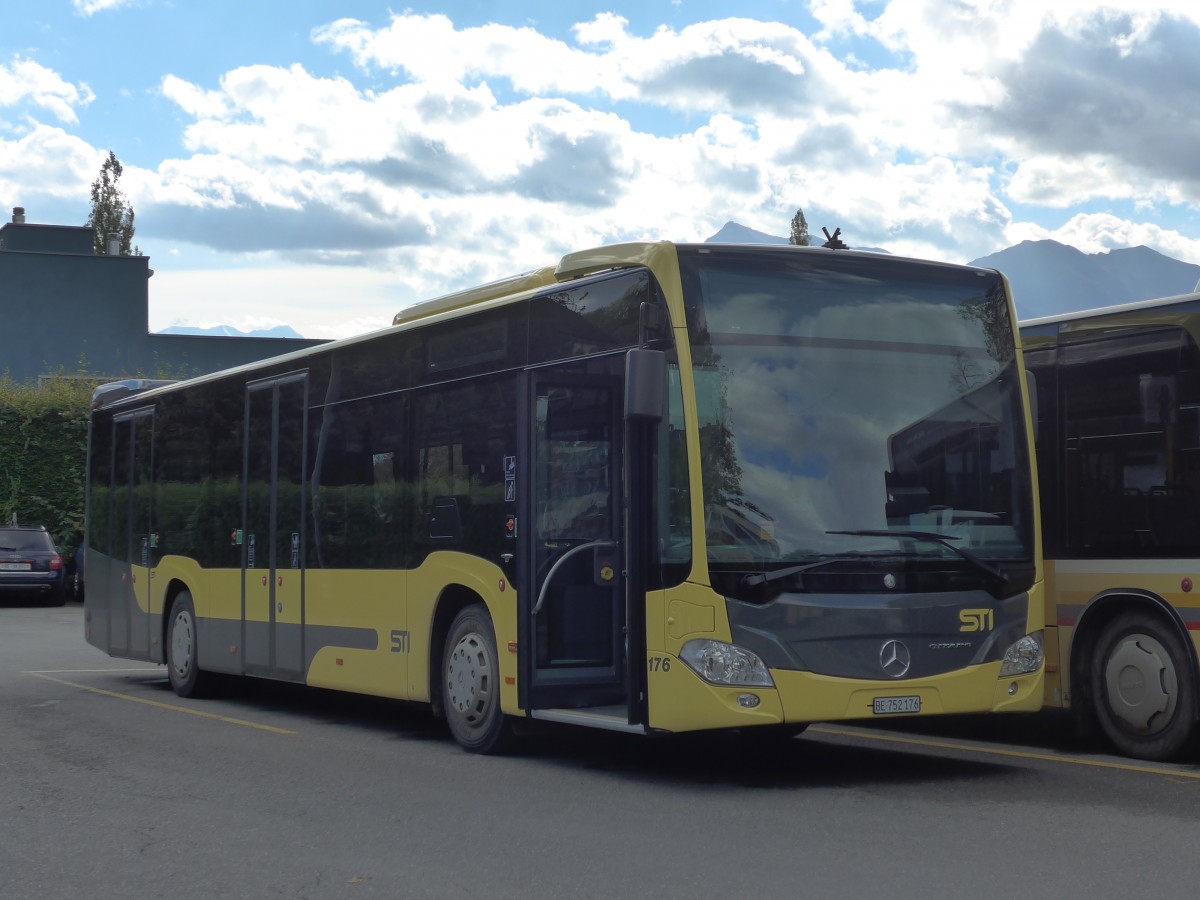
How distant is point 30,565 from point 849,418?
2730 cm

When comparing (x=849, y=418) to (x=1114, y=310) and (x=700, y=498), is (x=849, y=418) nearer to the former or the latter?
(x=700, y=498)

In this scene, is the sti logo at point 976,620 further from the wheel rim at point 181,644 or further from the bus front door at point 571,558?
the wheel rim at point 181,644

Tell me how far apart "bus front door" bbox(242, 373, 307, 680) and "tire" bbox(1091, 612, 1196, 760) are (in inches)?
256

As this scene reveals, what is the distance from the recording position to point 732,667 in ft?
30.8

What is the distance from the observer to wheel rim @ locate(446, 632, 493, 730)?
1133 cm

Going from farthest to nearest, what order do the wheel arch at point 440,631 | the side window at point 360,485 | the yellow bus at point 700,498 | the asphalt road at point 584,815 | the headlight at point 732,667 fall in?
the side window at point 360,485 → the wheel arch at point 440,631 → the yellow bus at point 700,498 → the headlight at point 732,667 → the asphalt road at point 584,815

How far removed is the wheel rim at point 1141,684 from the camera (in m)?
10.7

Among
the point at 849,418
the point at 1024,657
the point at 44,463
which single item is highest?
the point at 44,463

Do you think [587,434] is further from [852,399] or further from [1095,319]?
[1095,319]

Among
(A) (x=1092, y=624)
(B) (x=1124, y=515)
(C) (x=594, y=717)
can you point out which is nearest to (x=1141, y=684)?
(A) (x=1092, y=624)

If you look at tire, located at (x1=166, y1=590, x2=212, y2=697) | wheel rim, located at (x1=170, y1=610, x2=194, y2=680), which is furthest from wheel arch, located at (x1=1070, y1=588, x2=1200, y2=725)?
wheel rim, located at (x1=170, y1=610, x2=194, y2=680)

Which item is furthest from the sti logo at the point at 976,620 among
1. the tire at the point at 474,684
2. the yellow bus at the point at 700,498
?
the tire at the point at 474,684

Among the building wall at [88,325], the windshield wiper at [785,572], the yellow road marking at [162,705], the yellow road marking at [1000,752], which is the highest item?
the building wall at [88,325]

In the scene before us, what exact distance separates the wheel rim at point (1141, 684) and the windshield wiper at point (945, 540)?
137 centimetres
